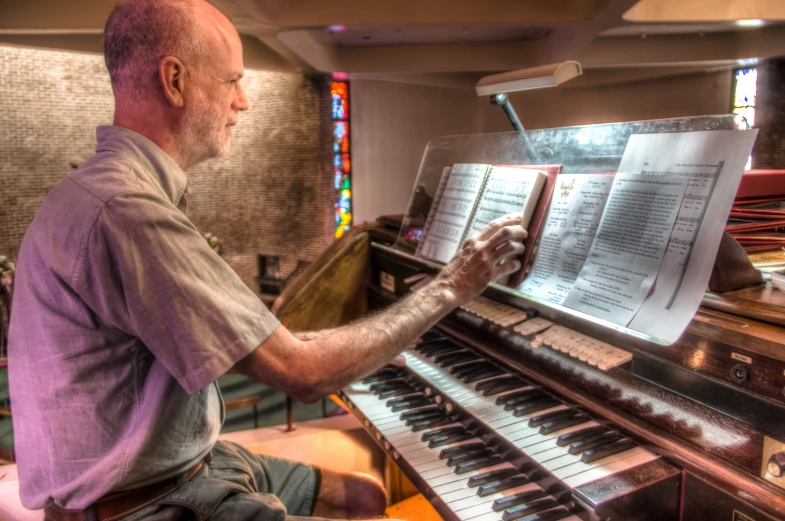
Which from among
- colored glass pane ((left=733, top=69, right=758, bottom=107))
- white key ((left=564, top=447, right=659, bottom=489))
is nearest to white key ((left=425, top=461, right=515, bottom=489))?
white key ((left=564, top=447, right=659, bottom=489))

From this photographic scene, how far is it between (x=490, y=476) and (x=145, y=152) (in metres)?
1.14

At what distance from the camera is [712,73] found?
8.71 metres

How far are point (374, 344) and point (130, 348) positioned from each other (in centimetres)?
50

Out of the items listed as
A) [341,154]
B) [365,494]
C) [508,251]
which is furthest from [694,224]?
[341,154]

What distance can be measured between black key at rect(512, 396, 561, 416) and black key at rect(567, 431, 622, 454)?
21 centimetres

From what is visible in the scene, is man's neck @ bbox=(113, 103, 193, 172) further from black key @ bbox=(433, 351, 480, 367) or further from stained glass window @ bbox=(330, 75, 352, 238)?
stained glass window @ bbox=(330, 75, 352, 238)

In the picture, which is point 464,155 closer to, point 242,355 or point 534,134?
point 534,134

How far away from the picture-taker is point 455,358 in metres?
2.08

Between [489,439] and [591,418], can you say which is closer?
[591,418]

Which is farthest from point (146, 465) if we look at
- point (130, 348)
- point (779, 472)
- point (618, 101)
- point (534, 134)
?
point (618, 101)

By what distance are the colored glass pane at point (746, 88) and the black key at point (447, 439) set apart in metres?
8.75

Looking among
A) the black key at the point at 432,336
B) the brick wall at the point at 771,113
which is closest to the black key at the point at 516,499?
the black key at the point at 432,336

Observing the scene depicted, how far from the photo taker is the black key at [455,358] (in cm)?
206

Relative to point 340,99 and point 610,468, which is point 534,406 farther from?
point 340,99
